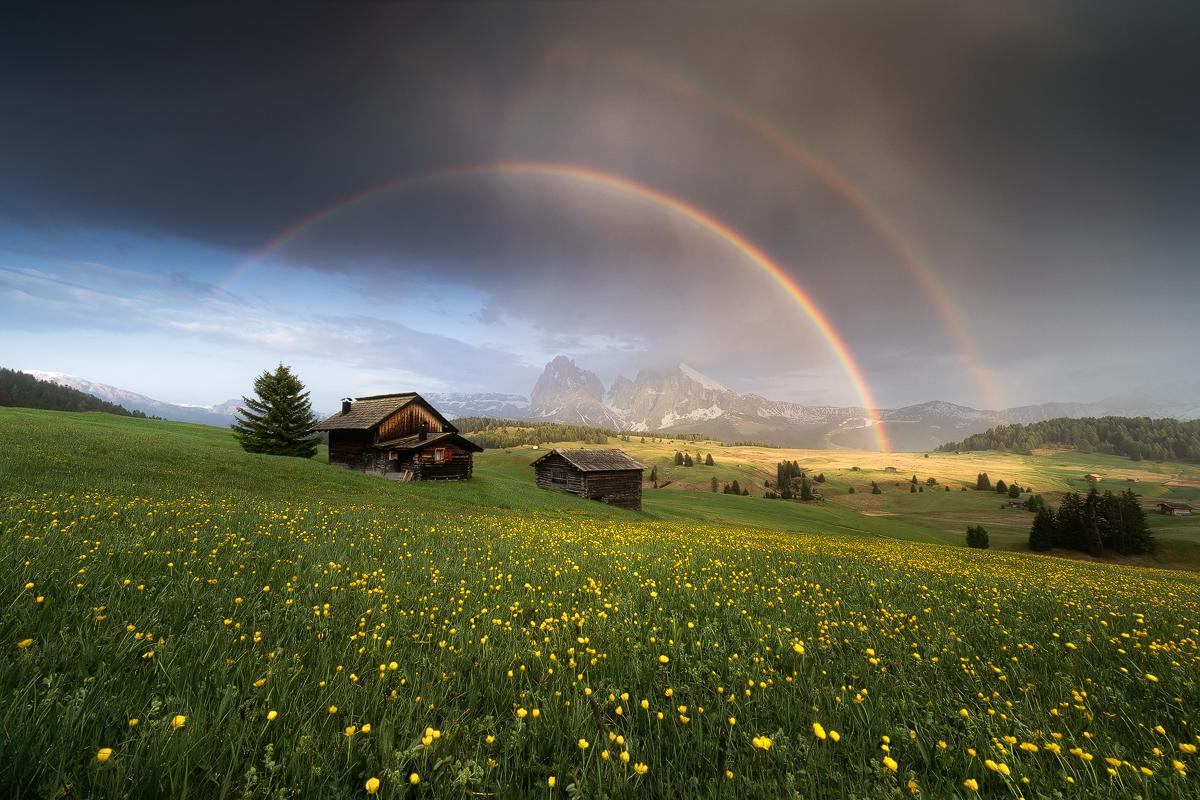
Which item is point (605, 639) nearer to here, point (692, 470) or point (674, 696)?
point (674, 696)

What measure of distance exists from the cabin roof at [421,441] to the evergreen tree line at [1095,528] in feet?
308

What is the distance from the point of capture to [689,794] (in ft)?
8.63

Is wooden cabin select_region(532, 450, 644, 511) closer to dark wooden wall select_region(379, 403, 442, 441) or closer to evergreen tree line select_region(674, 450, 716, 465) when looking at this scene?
dark wooden wall select_region(379, 403, 442, 441)

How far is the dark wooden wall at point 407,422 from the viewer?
41.4 m

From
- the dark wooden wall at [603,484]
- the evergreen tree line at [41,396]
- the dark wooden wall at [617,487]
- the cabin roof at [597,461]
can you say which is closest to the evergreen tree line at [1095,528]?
the dark wooden wall at [617,487]

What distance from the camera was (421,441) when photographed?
4050cm

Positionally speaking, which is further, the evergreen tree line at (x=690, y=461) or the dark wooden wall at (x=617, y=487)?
the evergreen tree line at (x=690, y=461)

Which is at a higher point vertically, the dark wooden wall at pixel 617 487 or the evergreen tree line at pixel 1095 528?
the dark wooden wall at pixel 617 487

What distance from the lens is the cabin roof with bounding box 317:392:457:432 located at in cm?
4141

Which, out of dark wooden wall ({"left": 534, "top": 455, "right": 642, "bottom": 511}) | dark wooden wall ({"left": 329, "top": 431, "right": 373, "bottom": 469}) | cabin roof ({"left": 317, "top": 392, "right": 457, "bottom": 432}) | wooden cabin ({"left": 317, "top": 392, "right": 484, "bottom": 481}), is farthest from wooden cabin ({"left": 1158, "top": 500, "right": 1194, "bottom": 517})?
dark wooden wall ({"left": 329, "top": 431, "right": 373, "bottom": 469})

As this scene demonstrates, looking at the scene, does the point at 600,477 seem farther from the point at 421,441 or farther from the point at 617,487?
the point at 421,441

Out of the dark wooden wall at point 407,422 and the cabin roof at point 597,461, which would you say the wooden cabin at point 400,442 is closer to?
the dark wooden wall at point 407,422

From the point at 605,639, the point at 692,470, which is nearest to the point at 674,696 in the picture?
the point at 605,639

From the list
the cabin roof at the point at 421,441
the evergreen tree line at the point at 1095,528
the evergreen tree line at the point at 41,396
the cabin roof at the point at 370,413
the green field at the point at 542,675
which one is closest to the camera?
the green field at the point at 542,675
